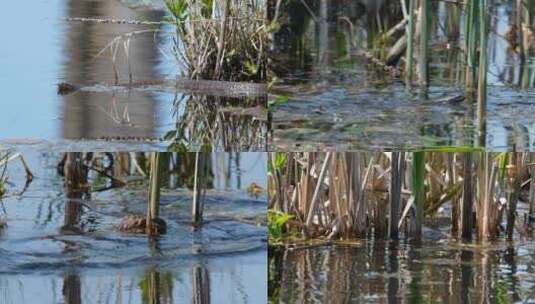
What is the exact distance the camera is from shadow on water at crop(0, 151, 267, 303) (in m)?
3.12

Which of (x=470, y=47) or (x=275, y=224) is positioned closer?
(x=275, y=224)

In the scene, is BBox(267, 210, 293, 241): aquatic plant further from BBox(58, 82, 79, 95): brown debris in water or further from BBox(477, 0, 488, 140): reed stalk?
BBox(58, 82, 79, 95): brown debris in water

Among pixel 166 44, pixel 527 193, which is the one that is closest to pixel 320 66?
pixel 166 44

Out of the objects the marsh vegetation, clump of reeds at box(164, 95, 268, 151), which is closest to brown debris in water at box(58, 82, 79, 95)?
clump of reeds at box(164, 95, 268, 151)

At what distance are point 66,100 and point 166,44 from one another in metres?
0.37

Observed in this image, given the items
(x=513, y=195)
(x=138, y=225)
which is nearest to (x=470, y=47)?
(x=513, y=195)

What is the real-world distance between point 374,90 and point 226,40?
455 mm

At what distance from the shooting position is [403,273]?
336 centimetres

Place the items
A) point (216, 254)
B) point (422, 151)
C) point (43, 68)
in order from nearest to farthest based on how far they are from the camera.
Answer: point (216, 254), point (422, 151), point (43, 68)

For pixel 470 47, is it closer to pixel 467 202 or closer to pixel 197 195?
pixel 467 202

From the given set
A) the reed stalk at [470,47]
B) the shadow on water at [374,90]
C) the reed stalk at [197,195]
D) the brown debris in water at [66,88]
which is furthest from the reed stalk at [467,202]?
the brown debris in water at [66,88]

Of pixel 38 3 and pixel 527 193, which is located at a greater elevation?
pixel 38 3

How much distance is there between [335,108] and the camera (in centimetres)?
352

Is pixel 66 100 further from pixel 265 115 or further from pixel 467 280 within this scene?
pixel 467 280
